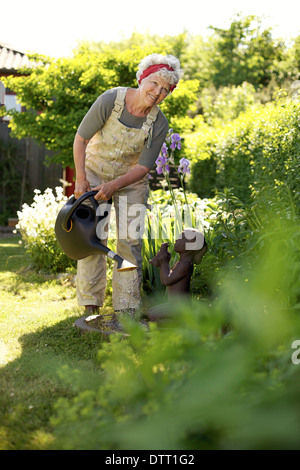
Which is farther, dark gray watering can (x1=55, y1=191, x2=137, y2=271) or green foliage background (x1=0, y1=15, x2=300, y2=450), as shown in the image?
dark gray watering can (x1=55, y1=191, x2=137, y2=271)

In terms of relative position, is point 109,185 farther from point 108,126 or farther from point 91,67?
point 91,67

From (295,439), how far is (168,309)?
1.69 meters

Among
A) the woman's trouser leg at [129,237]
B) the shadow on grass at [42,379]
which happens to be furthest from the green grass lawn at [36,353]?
the woman's trouser leg at [129,237]

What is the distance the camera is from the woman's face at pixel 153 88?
279 cm

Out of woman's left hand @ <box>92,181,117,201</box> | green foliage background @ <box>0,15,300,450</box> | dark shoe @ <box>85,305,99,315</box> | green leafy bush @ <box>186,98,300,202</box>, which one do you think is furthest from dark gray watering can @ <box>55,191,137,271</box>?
green leafy bush @ <box>186,98,300,202</box>

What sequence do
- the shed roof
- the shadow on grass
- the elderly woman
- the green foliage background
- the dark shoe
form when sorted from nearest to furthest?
1. the green foliage background
2. the shadow on grass
3. the elderly woman
4. the dark shoe
5. the shed roof

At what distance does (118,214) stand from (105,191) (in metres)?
0.31

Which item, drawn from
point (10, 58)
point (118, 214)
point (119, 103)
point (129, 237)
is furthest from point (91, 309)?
point (10, 58)

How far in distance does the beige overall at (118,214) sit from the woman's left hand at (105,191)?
21cm

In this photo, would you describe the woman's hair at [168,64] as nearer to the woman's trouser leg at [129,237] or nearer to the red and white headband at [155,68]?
the red and white headband at [155,68]

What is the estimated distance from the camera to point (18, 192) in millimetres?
9719

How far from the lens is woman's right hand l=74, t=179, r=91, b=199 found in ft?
9.70

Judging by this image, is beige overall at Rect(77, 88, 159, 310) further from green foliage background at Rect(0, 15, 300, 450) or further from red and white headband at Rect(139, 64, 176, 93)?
green foliage background at Rect(0, 15, 300, 450)

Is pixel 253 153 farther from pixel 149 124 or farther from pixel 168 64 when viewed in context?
pixel 168 64
